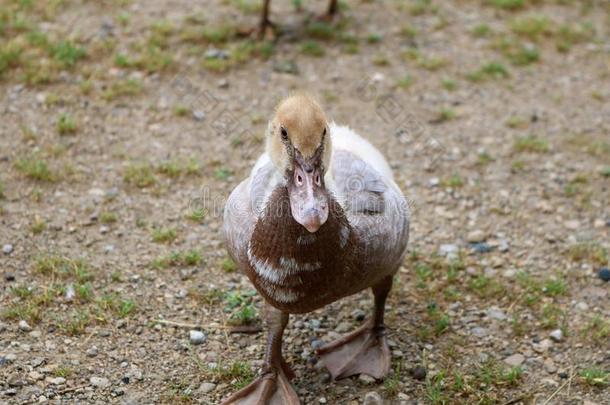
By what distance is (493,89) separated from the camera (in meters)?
6.64

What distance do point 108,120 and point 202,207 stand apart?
126 cm

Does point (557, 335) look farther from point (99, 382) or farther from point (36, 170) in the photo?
point (36, 170)

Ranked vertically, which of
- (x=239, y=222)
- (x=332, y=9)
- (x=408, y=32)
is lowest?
(x=408, y=32)

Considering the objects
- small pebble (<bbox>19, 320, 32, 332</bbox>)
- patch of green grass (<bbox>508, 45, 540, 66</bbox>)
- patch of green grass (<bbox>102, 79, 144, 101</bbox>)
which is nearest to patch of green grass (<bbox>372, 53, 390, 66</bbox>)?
patch of green grass (<bbox>508, 45, 540, 66</bbox>)

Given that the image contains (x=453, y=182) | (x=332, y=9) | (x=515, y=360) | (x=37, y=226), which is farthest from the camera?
(x=332, y=9)

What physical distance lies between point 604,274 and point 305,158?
237cm

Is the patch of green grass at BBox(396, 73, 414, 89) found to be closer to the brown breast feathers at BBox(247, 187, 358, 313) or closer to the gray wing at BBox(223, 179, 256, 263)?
the gray wing at BBox(223, 179, 256, 263)

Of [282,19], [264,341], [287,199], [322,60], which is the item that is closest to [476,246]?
[264,341]

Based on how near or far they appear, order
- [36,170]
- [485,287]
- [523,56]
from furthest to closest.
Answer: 1. [523,56]
2. [36,170]
3. [485,287]

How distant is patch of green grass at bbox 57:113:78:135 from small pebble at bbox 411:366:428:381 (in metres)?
3.10

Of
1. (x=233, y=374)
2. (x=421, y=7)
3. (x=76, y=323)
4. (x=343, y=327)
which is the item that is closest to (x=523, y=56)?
(x=421, y=7)

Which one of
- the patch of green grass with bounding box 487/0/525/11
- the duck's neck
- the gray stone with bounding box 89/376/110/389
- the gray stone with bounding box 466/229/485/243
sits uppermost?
the duck's neck

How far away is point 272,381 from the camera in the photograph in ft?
12.4

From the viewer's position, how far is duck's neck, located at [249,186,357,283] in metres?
3.25
